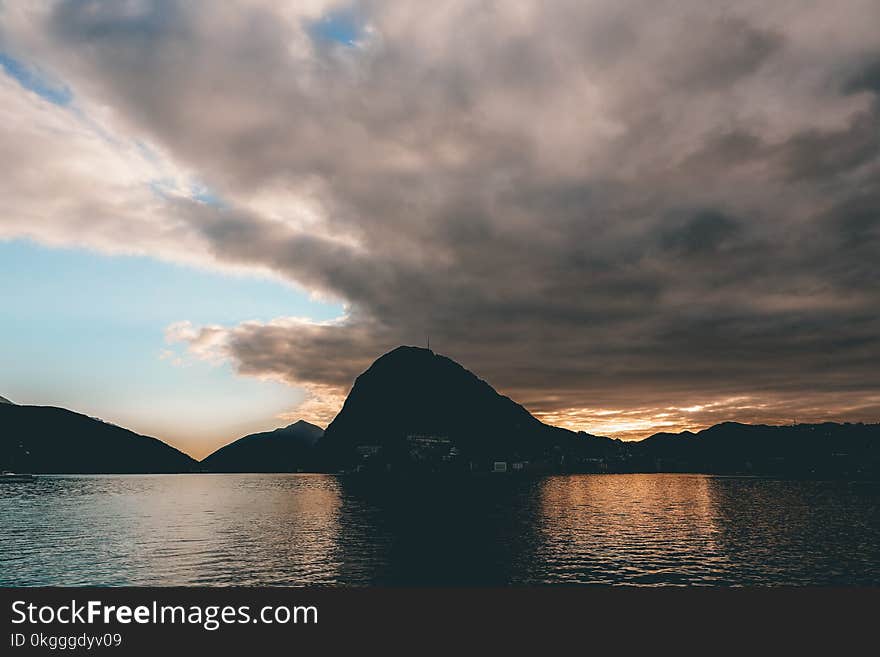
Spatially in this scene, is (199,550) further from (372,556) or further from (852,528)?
(852,528)

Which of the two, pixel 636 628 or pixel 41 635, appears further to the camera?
pixel 636 628

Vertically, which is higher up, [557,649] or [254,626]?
[254,626]

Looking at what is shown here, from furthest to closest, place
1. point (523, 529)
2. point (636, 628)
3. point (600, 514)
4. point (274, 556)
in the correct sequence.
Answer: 1. point (600, 514)
2. point (523, 529)
3. point (274, 556)
4. point (636, 628)

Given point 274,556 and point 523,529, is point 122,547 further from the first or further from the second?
point 523,529

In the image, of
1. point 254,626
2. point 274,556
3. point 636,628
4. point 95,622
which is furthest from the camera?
point 274,556

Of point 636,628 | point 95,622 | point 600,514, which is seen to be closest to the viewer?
point 95,622

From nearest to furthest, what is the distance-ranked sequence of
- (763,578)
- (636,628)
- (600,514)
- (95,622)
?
(95,622), (636,628), (763,578), (600,514)

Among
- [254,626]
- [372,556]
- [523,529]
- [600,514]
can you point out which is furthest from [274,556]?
[600,514]

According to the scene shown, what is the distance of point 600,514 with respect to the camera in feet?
510

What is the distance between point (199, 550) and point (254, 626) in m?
76.3

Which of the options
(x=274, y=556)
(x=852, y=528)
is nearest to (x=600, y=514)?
(x=852, y=528)

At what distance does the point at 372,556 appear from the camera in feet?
287

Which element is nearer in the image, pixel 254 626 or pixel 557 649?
pixel 254 626

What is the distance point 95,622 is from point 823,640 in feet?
128
